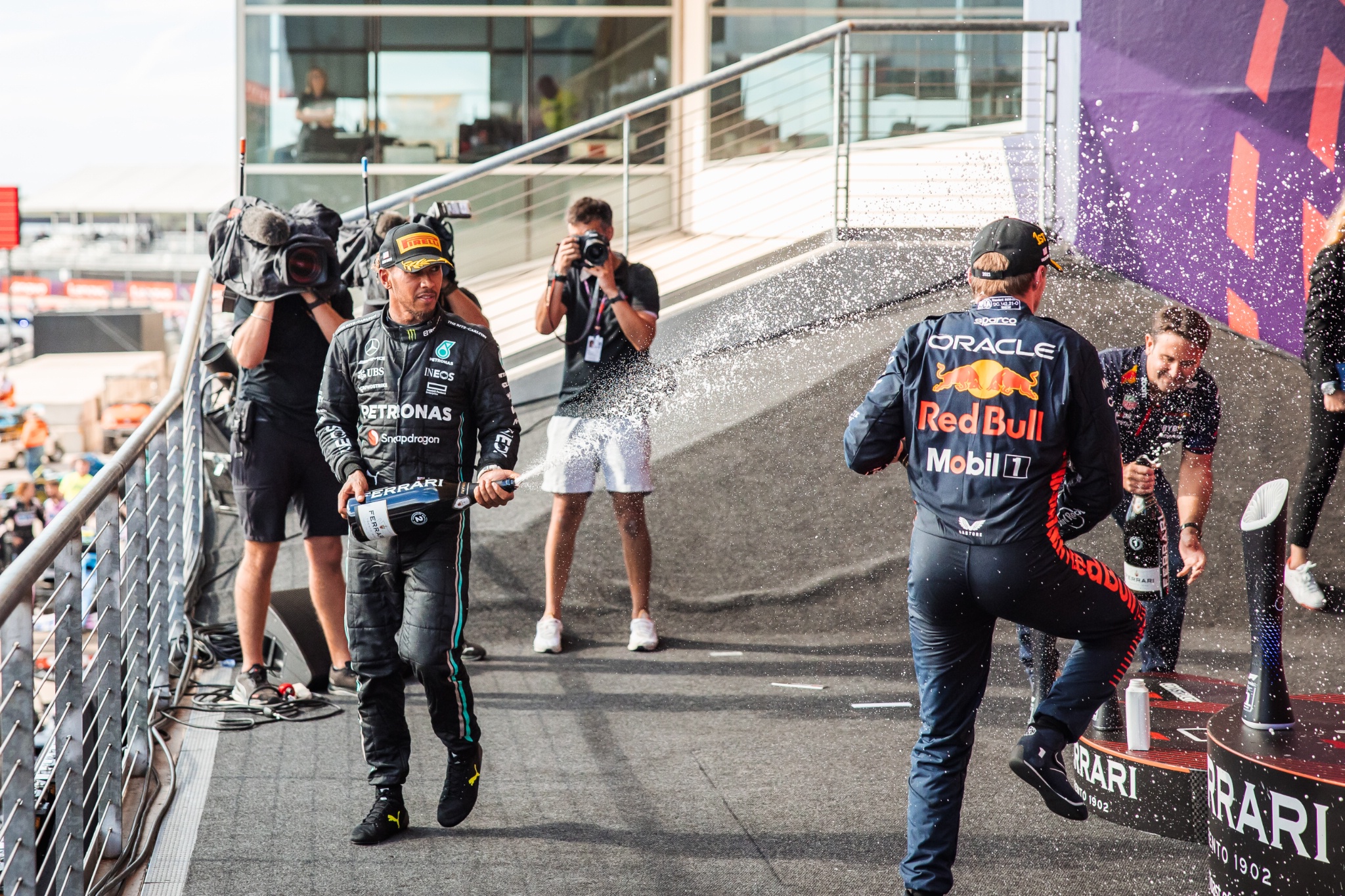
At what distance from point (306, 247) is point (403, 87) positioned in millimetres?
7599

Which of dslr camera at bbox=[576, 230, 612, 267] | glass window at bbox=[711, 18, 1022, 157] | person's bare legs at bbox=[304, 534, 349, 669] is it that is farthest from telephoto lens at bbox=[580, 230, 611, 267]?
glass window at bbox=[711, 18, 1022, 157]

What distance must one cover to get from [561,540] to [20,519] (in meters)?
10.7

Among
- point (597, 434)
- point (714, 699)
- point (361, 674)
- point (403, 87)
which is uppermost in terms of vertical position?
point (403, 87)

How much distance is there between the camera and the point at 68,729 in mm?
3027

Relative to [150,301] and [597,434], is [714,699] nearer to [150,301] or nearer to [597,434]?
[597,434]

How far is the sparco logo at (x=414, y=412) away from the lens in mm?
3873

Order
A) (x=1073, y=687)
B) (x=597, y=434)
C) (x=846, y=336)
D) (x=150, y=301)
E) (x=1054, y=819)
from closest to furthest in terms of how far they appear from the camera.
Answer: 1. (x=1073, y=687)
2. (x=1054, y=819)
3. (x=597, y=434)
4. (x=846, y=336)
5. (x=150, y=301)

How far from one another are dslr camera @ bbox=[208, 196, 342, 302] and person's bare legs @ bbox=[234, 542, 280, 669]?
3.33 ft

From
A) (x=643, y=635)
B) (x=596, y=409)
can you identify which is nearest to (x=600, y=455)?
(x=596, y=409)

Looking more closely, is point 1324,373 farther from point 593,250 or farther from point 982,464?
point 593,250

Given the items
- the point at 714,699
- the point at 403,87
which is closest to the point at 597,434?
the point at 714,699

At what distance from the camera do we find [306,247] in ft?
15.9

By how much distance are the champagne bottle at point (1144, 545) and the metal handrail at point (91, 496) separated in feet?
11.3

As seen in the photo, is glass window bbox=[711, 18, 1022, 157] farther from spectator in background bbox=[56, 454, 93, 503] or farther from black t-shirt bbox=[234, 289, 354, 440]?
spectator in background bbox=[56, 454, 93, 503]
